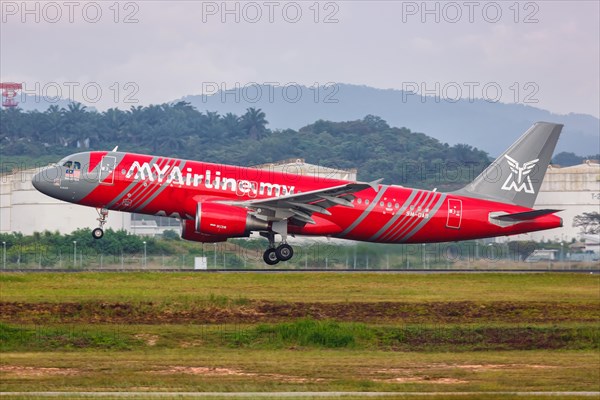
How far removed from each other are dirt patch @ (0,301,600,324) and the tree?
2200 inches

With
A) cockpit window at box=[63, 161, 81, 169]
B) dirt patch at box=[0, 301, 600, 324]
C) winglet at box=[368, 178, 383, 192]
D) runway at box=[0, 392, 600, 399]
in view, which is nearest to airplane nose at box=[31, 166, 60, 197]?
cockpit window at box=[63, 161, 81, 169]

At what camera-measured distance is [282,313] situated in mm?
39094

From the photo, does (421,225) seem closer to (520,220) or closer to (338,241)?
(520,220)

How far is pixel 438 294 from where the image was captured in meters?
45.6

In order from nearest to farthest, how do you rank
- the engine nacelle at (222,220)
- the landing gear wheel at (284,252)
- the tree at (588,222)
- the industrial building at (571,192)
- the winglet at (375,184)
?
1. the winglet at (375,184)
2. the engine nacelle at (222,220)
3. the landing gear wheel at (284,252)
4. the tree at (588,222)
5. the industrial building at (571,192)

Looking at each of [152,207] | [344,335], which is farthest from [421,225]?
[344,335]

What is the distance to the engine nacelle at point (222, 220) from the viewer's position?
4488 cm

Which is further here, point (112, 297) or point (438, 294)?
point (438, 294)

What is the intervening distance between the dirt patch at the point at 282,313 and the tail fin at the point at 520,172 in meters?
10.6

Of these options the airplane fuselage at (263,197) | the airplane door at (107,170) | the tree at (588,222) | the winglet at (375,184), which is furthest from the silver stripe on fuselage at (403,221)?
the tree at (588,222)

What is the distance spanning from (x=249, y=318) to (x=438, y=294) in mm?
9940

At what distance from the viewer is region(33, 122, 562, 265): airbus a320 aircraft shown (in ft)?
148

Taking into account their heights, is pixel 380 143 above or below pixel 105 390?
above

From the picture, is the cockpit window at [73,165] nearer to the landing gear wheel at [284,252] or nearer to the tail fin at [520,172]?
the landing gear wheel at [284,252]
